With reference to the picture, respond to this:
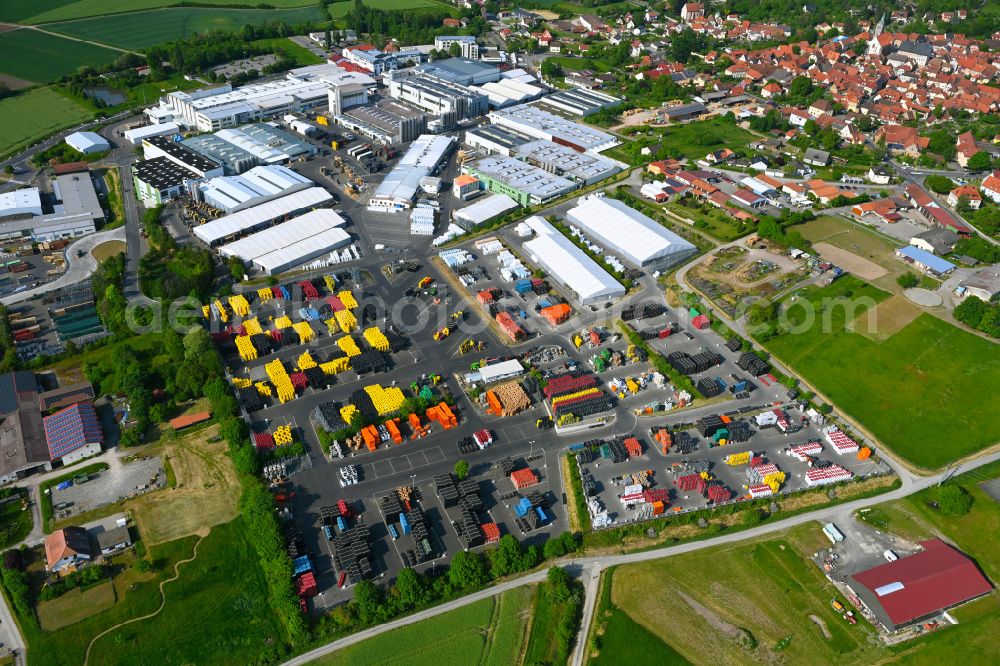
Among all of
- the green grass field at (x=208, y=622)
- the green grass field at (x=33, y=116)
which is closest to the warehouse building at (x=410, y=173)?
the green grass field at (x=208, y=622)

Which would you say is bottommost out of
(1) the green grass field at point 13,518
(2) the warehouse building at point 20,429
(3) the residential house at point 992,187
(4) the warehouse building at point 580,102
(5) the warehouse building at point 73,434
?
(1) the green grass field at point 13,518

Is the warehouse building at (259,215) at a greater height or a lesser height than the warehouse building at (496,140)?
lesser

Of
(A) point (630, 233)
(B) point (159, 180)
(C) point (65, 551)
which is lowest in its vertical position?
(C) point (65, 551)

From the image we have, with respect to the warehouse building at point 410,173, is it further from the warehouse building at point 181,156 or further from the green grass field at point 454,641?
the green grass field at point 454,641

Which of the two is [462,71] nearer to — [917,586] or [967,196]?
[967,196]

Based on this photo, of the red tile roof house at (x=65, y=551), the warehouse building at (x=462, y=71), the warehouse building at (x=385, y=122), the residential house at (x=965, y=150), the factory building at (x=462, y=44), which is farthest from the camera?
the factory building at (x=462, y=44)

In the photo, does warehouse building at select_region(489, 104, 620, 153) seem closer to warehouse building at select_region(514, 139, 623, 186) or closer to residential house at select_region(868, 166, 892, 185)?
warehouse building at select_region(514, 139, 623, 186)

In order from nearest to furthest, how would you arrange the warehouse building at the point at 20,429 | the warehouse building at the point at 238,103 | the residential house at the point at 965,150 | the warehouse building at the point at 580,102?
the warehouse building at the point at 20,429, the residential house at the point at 965,150, the warehouse building at the point at 238,103, the warehouse building at the point at 580,102

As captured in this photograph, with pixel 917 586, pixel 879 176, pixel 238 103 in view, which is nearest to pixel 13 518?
pixel 917 586
